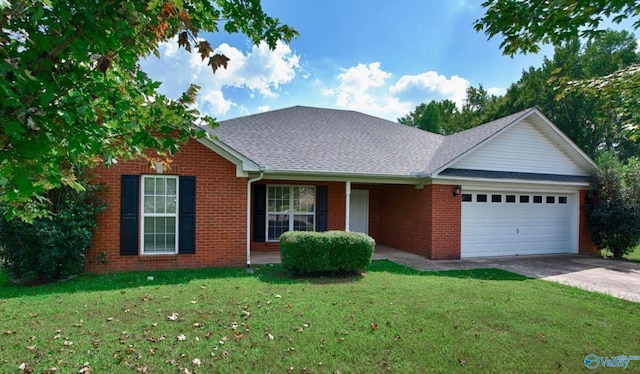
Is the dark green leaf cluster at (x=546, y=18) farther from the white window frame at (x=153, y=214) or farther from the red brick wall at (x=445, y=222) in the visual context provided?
the white window frame at (x=153, y=214)

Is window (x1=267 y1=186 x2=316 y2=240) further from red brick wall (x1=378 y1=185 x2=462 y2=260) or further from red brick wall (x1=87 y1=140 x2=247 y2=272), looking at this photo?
red brick wall (x1=378 y1=185 x2=462 y2=260)

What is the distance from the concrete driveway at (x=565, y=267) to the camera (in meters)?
7.89

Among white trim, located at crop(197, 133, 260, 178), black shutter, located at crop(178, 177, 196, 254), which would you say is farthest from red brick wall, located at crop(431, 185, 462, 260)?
black shutter, located at crop(178, 177, 196, 254)

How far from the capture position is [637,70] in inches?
221

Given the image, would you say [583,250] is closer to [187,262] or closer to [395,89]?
[187,262]

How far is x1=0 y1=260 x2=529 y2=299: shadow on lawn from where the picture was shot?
261 inches

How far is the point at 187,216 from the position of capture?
868 centimetres

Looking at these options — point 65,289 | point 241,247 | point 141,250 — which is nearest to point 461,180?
point 241,247

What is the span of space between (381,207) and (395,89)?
19057 millimetres

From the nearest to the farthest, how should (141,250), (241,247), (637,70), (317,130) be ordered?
(637,70) → (141,250) → (241,247) → (317,130)

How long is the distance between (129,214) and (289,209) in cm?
520

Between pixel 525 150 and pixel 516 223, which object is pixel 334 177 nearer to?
pixel 516 223

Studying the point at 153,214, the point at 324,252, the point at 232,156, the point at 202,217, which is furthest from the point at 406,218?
the point at 153,214

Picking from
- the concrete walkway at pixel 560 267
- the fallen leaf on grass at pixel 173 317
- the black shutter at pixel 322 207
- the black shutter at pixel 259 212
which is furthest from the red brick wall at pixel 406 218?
the fallen leaf on grass at pixel 173 317
